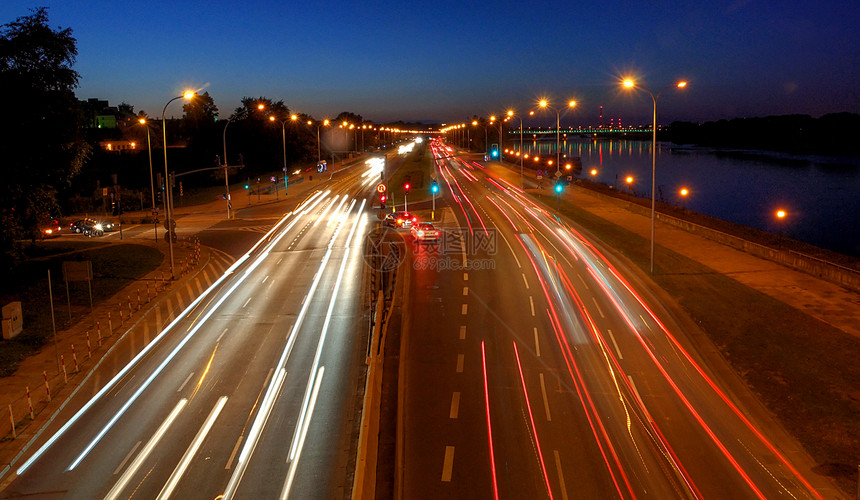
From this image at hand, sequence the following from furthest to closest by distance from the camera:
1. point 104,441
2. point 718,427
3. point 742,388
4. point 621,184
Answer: point 621,184, point 742,388, point 718,427, point 104,441

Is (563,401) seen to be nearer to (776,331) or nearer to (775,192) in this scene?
(776,331)

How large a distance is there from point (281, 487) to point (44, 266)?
2553 cm

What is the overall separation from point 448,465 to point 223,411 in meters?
6.06

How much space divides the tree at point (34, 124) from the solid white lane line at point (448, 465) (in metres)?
22.0

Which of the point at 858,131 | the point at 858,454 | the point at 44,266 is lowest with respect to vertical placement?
the point at 858,454

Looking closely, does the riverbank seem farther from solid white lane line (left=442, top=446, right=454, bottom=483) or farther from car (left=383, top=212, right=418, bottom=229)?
car (left=383, top=212, right=418, bottom=229)

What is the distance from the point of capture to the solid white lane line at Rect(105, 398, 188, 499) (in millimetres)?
12223

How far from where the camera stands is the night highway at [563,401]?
12766 mm

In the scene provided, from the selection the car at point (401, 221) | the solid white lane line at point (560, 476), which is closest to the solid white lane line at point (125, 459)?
the solid white lane line at point (560, 476)

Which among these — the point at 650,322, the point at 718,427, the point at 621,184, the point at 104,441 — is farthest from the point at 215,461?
the point at 621,184

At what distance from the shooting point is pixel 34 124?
27.3m

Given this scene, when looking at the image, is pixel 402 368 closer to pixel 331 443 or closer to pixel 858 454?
pixel 331 443

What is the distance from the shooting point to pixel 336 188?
7231 cm

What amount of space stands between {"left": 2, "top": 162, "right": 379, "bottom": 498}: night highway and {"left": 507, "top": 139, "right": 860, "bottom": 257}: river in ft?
157
